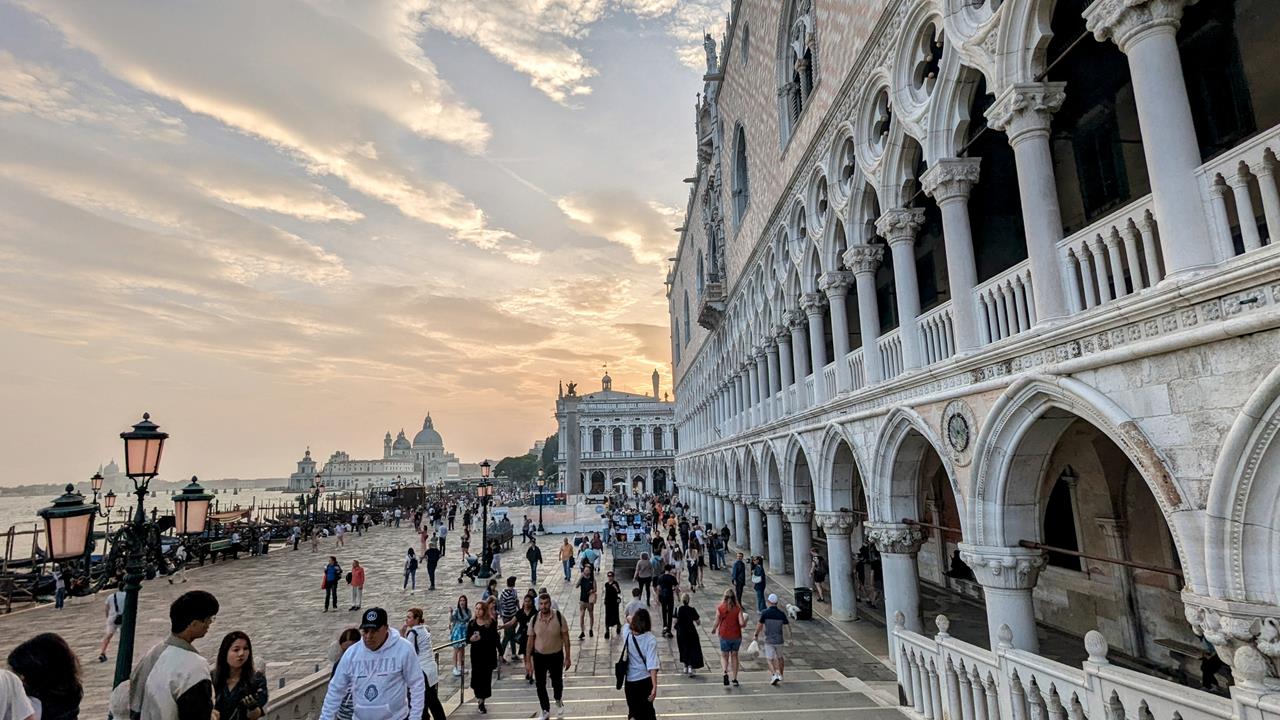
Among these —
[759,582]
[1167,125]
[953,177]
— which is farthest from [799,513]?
[1167,125]

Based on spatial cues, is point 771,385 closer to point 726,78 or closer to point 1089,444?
point 1089,444

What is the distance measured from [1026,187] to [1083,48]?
8.50 ft

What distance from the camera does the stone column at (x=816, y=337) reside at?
13.6 m

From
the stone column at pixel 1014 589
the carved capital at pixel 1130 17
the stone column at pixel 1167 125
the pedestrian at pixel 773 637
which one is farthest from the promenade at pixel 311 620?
the carved capital at pixel 1130 17

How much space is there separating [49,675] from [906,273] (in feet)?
32.5

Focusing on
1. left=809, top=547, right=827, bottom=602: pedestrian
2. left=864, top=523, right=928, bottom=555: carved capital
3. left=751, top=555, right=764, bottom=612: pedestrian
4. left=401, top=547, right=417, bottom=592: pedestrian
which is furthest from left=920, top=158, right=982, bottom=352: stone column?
left=401, top=547, right=417, bottom=592: pedestrian

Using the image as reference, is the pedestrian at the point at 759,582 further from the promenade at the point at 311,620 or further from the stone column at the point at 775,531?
the stone column at the point at 775,531

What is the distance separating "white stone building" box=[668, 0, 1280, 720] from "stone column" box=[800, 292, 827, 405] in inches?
3.0

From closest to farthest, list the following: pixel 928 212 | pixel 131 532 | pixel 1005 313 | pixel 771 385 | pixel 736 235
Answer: pixel 131 532
pixel 1005 313
pixel 928 212
pixel 771 385
pixel 736 235

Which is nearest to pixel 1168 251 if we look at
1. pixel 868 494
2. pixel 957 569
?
pixel 868 494

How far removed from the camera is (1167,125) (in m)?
4.87

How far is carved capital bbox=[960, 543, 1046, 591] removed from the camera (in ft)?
Answer: 23.1

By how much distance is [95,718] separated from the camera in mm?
9078

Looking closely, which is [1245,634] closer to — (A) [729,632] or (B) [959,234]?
(B) [959,234]
